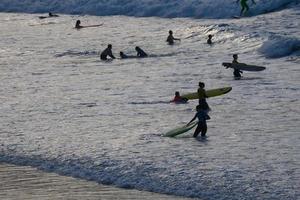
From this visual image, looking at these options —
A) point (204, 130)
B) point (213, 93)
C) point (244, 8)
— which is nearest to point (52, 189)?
point (204, 130)

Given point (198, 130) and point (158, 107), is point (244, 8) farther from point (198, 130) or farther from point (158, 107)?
point (198, 130)

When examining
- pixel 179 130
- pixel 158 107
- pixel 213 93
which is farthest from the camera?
pixel 213 93

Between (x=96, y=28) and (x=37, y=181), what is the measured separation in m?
30.7

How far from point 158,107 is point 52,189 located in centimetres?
793

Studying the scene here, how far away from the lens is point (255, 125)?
70.6ft

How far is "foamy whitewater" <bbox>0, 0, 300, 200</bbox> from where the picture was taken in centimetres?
1741

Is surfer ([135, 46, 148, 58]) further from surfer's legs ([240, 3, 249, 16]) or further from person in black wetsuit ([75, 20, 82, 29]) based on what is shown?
person in black wetsuit ([75, 20, 82, 29])

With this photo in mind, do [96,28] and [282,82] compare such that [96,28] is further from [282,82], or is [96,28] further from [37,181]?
[37,181]

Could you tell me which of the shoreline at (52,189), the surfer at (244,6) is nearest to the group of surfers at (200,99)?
the shoreline at (52,189)

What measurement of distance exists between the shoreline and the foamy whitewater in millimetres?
297

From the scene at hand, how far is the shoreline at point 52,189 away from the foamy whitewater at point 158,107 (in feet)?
0.97

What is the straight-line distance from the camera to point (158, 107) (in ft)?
80.3

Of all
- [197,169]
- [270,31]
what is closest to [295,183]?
[197,169]

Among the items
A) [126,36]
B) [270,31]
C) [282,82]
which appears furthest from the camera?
[126,36]
